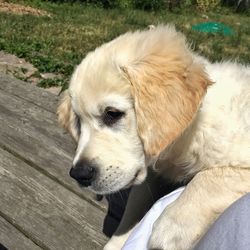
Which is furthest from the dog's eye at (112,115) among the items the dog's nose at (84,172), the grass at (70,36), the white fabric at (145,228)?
the grass at (70,36)

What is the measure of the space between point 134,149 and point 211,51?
670cm

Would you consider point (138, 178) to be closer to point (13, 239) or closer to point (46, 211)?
point (46, 211)

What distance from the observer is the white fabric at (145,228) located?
2082mm

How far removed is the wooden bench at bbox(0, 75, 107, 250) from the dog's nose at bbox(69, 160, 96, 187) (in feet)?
0.84

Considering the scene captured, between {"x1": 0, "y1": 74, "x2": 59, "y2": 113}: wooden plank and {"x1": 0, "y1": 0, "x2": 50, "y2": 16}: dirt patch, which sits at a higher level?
{"x1": 0, "y1": 74, "x2": 59, "y2": 113}: wooden plank

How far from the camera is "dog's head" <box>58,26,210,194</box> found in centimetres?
221

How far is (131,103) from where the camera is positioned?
2.31 metres

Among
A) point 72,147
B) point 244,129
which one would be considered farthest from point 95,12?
point 244,129

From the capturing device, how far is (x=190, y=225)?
198 cm

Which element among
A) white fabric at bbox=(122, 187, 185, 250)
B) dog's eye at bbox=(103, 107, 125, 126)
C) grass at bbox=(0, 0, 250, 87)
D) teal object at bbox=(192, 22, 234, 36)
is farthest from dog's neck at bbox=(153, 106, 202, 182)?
teal object at bbox=(192, 22, 234, 36)

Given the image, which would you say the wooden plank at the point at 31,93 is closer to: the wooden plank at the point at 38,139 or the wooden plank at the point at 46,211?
the wooden plank at the point at 38,139

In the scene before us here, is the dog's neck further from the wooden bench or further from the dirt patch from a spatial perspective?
the dirt patch

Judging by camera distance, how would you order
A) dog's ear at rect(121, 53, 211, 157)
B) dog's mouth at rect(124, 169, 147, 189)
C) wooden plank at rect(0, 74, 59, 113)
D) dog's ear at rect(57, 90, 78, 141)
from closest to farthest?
dog's ear at rect(121, 53, 211, 157) → dog's mouth at rect(124, 169, 147, 189) → dog's ear at rect(57, 90, 78, 141) → wooden plank at rect(0, 74, 59, 113)

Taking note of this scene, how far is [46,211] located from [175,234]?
0.78m
